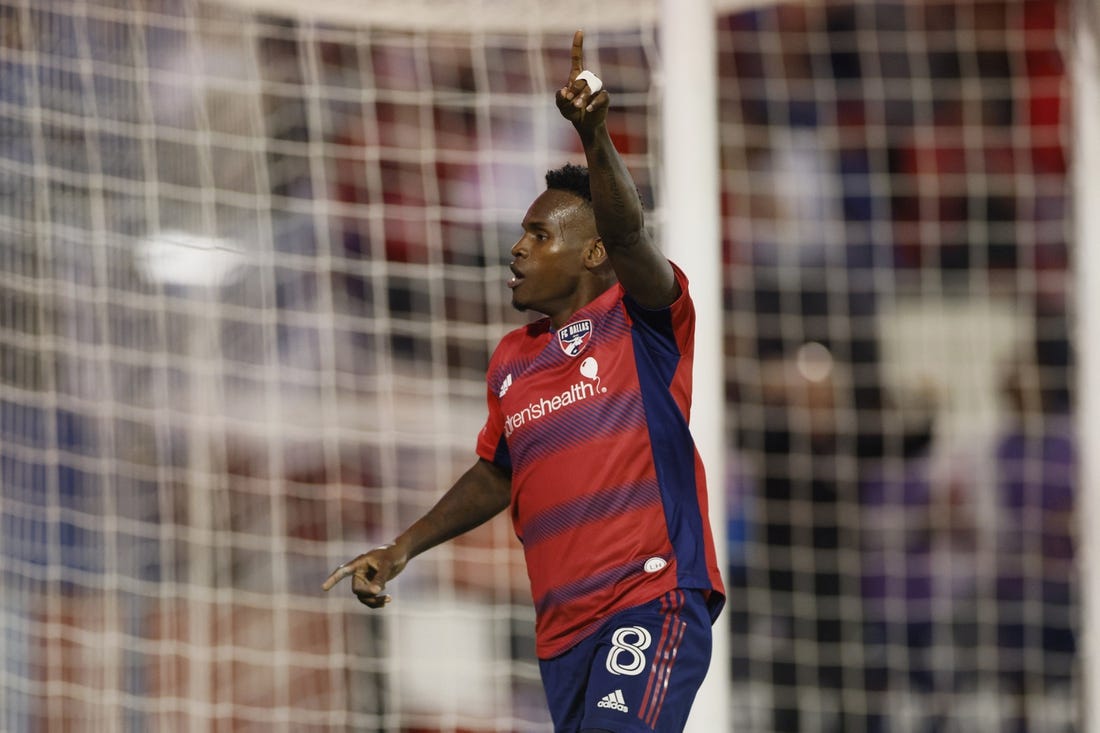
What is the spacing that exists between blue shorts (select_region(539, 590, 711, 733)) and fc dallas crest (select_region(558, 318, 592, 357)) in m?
0.56

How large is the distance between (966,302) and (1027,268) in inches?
12.3

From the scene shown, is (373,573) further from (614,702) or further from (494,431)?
(614,702)

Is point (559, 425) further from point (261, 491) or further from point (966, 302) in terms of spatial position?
point (966, 302)

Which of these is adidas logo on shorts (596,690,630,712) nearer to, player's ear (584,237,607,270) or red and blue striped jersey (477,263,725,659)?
red and blue striped jersey (477,263,725,659)

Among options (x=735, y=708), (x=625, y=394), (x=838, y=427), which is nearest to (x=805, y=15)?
(x=838, y=427)

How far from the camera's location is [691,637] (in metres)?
2.82

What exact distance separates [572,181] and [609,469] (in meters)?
0.65

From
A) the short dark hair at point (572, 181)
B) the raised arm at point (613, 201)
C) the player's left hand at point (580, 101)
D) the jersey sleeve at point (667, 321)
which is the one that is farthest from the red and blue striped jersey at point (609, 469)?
the player's left hand at point (580, 101)

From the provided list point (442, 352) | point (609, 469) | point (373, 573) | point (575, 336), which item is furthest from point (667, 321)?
point (442, 352)

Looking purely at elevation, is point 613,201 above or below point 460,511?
above

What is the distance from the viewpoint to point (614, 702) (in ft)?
8.87

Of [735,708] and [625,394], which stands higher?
[625,394]

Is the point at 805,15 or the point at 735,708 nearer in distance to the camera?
the point at 735,708

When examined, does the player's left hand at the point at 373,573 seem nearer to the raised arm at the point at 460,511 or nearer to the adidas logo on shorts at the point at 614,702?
the raised arm at the point at 460,511
